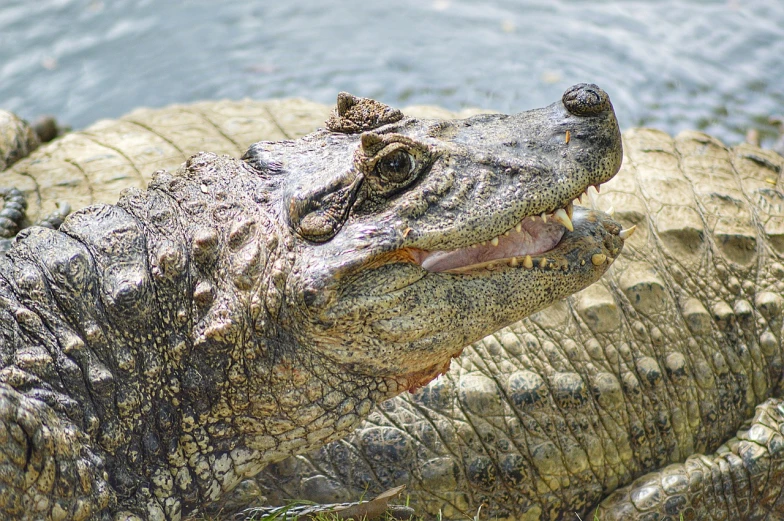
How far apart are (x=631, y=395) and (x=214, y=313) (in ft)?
7.43

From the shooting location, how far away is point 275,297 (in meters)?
3.00

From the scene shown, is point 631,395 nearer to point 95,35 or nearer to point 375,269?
point 375,269

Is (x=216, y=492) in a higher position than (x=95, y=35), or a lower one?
lower

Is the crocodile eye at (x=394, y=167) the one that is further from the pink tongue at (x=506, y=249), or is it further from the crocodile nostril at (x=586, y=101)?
the crocodile nostril at (x=586, y=101)

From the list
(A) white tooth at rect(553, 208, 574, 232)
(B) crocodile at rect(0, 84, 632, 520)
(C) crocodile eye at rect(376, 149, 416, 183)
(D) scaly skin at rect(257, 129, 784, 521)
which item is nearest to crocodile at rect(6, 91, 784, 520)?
(D) scaly skin at rect(257, 129, 784, 521)

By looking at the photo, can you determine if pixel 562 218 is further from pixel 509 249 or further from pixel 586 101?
pixel 586 101

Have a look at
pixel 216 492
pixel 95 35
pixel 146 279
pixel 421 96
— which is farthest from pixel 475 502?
pixel 95 35

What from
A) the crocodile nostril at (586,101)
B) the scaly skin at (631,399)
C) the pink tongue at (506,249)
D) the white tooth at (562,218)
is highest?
the crocodile nostril at (586,101)

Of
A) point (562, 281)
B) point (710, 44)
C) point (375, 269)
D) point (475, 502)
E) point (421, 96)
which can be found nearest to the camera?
point (375, 269)

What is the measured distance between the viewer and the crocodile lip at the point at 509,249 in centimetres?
308

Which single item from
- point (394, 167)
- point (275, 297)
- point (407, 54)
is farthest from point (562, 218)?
point (407, 54)

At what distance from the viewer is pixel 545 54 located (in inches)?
336

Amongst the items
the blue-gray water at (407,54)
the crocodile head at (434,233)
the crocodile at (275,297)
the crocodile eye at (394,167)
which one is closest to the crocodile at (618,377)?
the crocodile at (275,297)

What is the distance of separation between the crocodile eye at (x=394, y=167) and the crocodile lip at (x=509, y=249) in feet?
0.86
